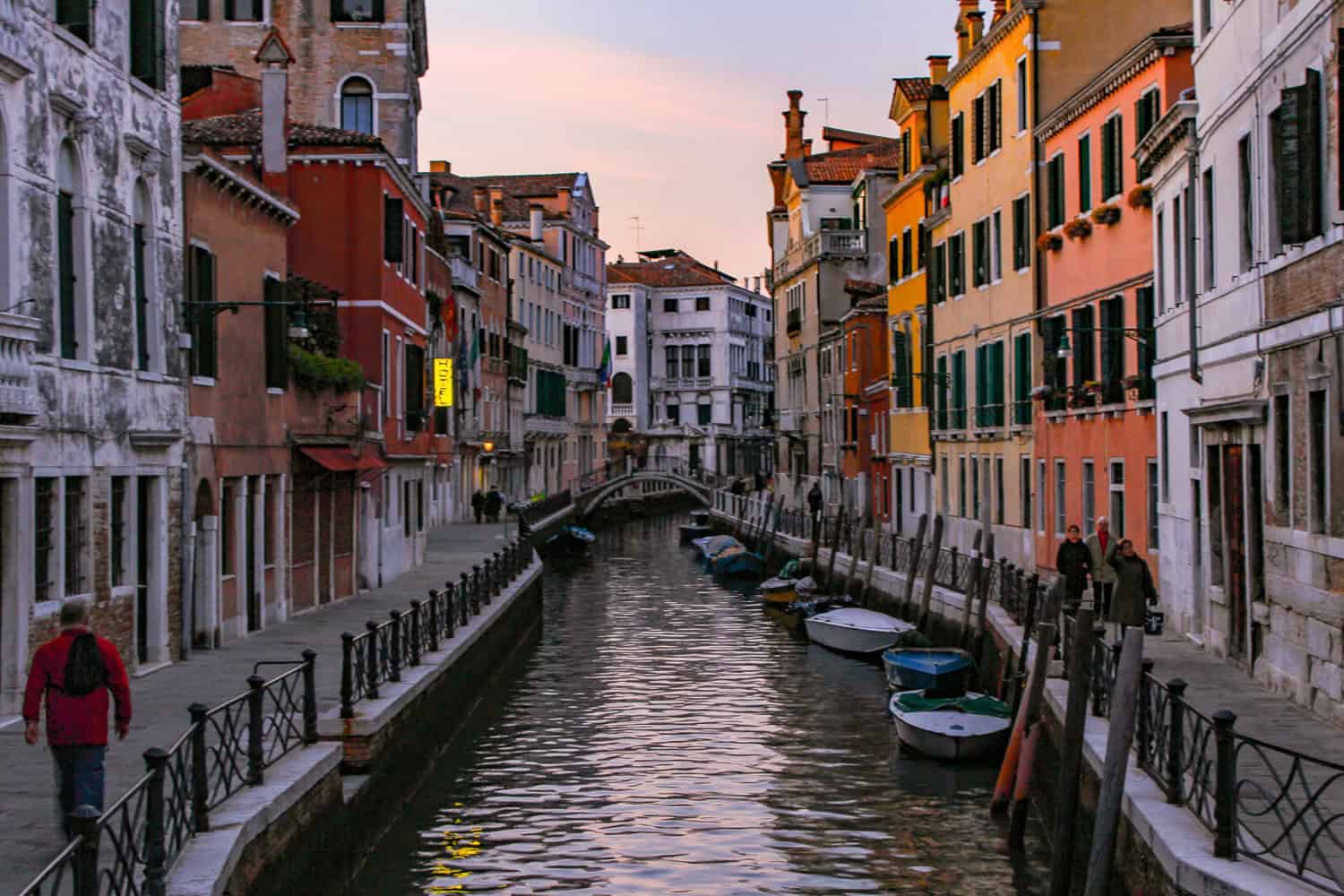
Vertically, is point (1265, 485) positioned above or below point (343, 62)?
below

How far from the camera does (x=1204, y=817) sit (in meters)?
10.7

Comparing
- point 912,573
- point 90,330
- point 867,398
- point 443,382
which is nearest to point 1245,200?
point 90,330

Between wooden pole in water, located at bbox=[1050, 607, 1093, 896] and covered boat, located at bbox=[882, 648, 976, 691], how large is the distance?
10.8 meters

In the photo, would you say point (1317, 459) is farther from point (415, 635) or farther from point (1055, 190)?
point (1055, 190)

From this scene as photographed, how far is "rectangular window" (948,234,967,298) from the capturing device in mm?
38344

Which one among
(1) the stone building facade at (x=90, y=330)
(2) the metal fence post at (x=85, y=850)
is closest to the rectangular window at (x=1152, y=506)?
(1) the stone building facade at (x=90, y=330)

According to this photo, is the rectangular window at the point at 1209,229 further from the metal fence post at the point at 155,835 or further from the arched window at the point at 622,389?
the arched window at the point at 622,389

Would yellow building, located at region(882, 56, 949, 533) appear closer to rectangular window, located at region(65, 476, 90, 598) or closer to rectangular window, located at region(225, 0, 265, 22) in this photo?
rectangular window, located at region(225, 0, 265, 22)

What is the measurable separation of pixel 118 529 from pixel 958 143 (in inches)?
981

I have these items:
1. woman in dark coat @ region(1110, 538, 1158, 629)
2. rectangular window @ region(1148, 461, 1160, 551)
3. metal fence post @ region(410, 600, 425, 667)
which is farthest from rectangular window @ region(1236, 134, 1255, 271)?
metal fence post @ region(410, 600, 425, 667)

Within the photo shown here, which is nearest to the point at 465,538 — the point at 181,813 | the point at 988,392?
the point at 988,392

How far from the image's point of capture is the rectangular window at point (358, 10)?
1657 inches

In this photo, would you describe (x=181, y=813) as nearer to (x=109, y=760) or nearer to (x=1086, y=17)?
(x=109, y=760)

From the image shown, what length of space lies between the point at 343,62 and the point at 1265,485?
30.1 metres
